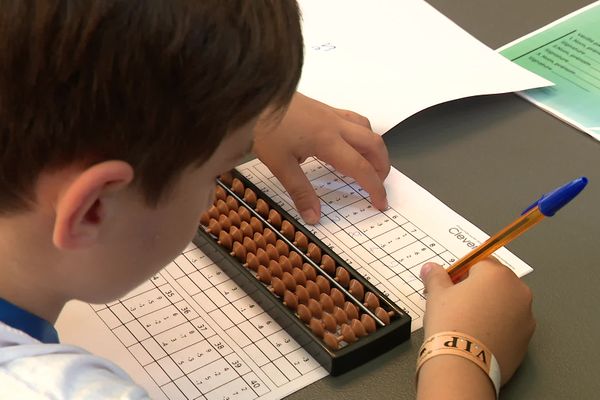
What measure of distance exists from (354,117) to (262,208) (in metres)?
0.18

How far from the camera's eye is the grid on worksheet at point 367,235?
0.85 metres

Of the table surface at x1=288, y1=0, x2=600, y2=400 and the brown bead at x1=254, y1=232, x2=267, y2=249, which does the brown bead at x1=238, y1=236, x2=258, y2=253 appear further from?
the table surface at x1=288, y1=0, x2=600, y2=400

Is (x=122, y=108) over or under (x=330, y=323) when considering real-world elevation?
over

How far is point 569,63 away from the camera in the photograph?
3.83ft

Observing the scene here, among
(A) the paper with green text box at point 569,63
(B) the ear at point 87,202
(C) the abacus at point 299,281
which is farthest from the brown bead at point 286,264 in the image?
(A) the paper with green text box at point 569,63

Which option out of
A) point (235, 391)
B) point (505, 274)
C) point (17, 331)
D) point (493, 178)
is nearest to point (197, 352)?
point (235, 391)

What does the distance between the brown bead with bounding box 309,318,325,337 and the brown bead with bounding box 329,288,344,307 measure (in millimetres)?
42

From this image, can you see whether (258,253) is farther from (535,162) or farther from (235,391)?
(535,162)

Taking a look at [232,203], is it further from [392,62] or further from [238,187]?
[392,62]

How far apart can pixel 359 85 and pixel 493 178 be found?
0.76 feet

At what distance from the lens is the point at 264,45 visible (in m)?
0.56

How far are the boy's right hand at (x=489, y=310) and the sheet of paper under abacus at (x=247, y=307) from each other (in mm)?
33

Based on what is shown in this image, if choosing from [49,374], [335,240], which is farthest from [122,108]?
[335,240]

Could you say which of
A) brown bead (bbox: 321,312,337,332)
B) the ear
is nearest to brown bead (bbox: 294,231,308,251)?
brown bead (bbox: 321,312,337,332)
